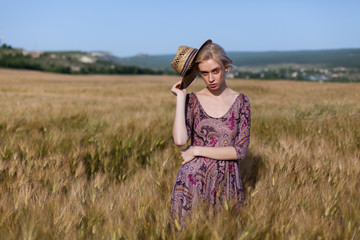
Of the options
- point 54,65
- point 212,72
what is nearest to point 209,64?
point 212,72

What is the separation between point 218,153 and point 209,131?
14cm

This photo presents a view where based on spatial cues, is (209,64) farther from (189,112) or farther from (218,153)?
(218,153)

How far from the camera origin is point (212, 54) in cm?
165

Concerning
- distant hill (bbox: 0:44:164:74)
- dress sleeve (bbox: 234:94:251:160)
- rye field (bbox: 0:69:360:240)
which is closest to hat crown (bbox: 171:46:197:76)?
dress sleeve (bbox: 234:94:251:160)

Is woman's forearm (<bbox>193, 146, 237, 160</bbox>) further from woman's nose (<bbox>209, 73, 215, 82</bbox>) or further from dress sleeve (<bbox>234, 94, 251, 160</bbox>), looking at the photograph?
woman's nose (<bbox>209, 73, 215, 82</bbox>)

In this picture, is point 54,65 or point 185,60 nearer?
point 185,60

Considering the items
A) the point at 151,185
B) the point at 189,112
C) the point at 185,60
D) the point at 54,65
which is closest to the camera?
the point at 185,60

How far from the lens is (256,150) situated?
2688 mm

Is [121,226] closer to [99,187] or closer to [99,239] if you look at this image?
[99,239]

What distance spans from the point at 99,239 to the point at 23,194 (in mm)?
643

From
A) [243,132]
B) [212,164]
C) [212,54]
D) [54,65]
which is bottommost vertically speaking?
[212,164]

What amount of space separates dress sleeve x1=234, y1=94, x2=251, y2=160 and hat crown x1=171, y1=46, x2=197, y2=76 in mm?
370

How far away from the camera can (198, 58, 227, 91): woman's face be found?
166cm

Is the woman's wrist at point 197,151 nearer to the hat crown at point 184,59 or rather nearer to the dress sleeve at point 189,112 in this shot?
the dress sleeve at point 189,112
